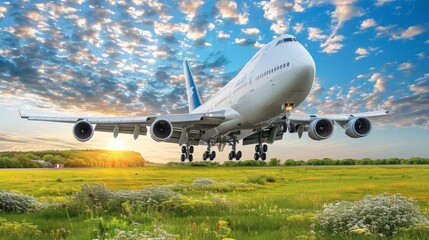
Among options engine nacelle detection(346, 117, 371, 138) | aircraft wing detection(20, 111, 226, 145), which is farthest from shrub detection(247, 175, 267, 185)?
engine nacelle detection(346, 117, 371, 138)

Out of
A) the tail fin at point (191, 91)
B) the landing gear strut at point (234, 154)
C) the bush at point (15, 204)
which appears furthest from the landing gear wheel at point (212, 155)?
the bush at point (15, 204)

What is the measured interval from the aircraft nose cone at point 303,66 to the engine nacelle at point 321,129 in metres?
9.81

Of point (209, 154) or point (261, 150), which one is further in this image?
point (209, 154)

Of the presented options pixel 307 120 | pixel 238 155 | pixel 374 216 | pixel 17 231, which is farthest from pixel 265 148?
pixel 17 231

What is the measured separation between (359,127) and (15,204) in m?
34.6

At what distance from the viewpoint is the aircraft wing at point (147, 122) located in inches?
1687

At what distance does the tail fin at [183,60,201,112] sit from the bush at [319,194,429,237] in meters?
68.5

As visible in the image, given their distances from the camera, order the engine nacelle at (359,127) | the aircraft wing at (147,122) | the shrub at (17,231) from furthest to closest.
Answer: the aircraft wing at (147,122), the engine nacelle at (359,127), the shrub at (17,231)

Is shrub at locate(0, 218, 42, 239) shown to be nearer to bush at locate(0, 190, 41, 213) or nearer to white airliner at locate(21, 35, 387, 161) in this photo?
bush at locate(0, 190, 41, 213)

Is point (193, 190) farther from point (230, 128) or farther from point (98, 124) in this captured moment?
point (98, 124)

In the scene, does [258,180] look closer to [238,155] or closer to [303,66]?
[303,66]

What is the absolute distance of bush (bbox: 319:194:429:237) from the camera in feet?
28.5

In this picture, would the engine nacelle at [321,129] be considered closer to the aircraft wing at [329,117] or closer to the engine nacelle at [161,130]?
the aircraft wing at [329,117]

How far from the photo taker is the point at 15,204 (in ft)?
44.3
